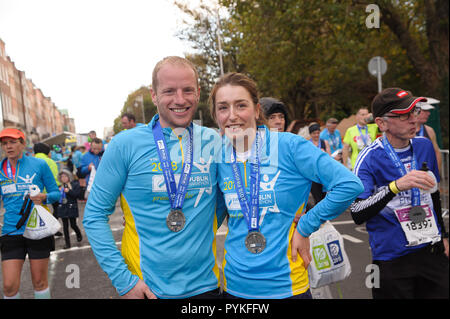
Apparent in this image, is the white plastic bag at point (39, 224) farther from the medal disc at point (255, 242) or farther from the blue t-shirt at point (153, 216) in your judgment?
the medal disc at point (255, 242)

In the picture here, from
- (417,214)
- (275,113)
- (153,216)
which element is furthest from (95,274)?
(417,214)

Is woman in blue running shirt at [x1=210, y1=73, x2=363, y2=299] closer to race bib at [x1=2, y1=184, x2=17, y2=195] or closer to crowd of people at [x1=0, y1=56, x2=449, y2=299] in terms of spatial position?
crowd of people at [x1=0, y1=56, x2=449, y2=299]

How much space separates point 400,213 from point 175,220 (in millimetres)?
1598

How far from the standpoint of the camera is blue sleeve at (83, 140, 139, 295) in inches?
73.9

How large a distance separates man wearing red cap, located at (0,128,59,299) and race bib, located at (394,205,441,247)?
137 inches

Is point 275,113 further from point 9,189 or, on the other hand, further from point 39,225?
point 9,189

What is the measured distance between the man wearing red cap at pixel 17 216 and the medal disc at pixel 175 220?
2658 millimetres

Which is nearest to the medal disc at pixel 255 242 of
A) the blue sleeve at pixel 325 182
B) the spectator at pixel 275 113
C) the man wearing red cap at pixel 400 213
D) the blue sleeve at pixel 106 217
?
the blue sleeve at pixel 325 182

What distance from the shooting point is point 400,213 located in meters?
2.64

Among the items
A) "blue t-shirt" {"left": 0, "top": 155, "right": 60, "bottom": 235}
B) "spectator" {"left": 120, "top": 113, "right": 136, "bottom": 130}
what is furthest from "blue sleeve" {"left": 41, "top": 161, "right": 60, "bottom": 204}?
"spectator" {"left": 120, "top": 113, "right": 136, "bottom": 130}

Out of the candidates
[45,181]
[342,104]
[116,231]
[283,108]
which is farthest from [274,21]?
[342,104]

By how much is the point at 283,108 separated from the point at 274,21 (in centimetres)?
864

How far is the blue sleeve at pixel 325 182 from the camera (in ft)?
6.30

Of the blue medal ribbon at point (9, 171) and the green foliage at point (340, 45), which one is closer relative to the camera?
the blue medal ribbon at point (9, 171)
